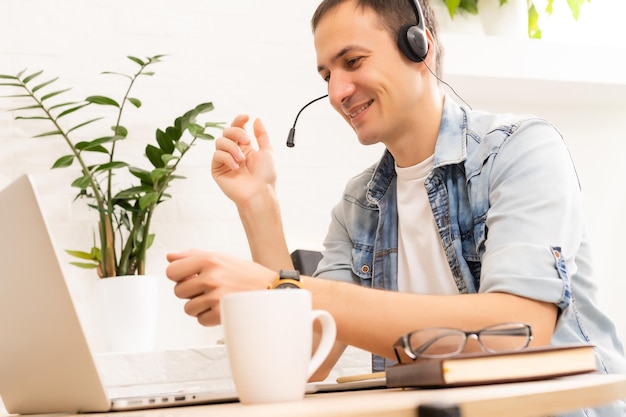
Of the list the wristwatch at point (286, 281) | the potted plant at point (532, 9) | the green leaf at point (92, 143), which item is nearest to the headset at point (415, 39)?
the wristwatch at point (286, 281)

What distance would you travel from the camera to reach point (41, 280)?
2.06 feet

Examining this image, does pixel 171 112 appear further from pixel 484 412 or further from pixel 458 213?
pixel 484 412

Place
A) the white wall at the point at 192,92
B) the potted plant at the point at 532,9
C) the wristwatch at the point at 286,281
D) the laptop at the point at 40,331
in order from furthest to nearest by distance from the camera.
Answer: the potted plant at the point at 532,9
the white wall at the point at 192,92
the wristwatch at the point at 286,281
the laptop at the point at 40,331

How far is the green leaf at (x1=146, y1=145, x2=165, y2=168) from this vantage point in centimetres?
210

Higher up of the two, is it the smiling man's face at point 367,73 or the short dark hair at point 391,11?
the short dark hair at point 391,11

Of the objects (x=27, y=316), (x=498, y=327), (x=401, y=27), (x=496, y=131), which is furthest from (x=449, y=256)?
(x=27, y=316)

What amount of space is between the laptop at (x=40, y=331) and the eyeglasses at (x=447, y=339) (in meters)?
0.19

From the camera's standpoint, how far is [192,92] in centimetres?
233

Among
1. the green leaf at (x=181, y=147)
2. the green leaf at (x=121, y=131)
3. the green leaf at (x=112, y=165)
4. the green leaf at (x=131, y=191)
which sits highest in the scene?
the green leaf at (x=121, y=131)

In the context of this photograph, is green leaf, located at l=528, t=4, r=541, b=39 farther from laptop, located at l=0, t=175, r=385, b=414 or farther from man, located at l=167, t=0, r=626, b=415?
laptop, located at l=0, t=175, r=385, b=414

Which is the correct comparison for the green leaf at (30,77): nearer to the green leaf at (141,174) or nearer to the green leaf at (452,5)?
the green leaf at (141,174)

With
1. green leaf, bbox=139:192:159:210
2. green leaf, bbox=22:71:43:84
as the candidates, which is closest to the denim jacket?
green leaf, bbox=139:192:159:210

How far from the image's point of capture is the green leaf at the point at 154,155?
210 centimetres

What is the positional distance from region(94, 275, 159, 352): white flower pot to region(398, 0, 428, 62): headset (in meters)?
0.96
